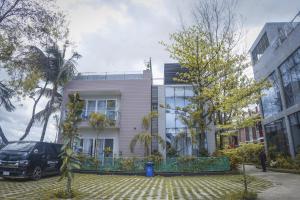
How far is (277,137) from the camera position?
19094 mm

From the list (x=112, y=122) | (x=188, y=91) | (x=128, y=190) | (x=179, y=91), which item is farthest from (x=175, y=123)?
(x=128, y=190)

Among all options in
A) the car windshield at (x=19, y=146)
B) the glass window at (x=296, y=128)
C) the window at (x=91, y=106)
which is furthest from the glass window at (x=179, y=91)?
the car windshield at (x=19, y=146)

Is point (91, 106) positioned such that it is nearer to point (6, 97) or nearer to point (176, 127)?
point (6, 97)

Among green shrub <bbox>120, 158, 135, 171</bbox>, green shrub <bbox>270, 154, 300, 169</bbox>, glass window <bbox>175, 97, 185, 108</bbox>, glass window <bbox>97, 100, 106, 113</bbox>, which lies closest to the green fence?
green shrub <bbox>120, 158, 135, 171</bbox>

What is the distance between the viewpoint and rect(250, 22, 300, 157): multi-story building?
1566cm

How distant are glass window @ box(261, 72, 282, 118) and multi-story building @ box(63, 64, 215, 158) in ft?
20.2

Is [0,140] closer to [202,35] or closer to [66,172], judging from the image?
[66,172]

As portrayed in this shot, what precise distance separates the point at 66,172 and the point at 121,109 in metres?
13.9

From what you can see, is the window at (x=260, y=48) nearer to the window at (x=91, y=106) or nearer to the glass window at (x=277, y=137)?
the glass window at (x=277, y=137)

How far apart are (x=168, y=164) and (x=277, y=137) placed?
1098cm

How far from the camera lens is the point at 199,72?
15906 mm

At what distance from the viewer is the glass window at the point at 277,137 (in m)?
17.8

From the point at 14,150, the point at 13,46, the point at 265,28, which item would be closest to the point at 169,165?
the point at 14,150

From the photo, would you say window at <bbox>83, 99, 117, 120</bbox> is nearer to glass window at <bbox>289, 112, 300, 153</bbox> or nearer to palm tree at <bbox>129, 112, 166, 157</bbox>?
palm tree at <bbox>129, 112, 166, 157</bbox>
